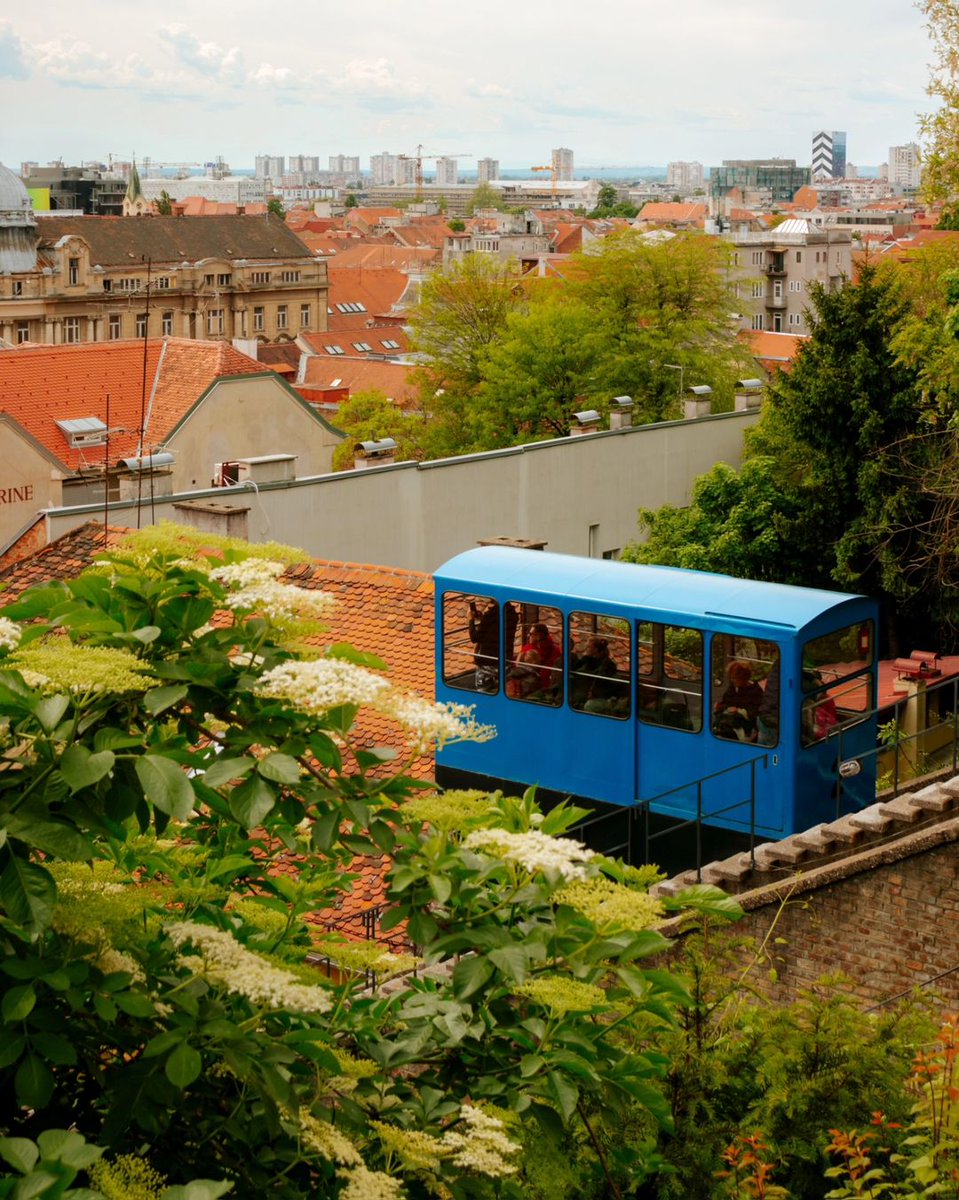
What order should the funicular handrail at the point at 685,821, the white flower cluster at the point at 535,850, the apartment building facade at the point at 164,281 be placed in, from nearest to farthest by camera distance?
the white flower cluster at the point at 535,850
the funicular handrail at the point at 685,821
the apartment building facade at the point at 164,281

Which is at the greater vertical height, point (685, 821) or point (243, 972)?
point (243, 972)

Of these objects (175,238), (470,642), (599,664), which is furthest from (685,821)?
(175,238)

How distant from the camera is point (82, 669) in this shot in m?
5.75

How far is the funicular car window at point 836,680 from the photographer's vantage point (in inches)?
630

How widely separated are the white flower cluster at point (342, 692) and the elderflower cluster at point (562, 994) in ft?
3.24

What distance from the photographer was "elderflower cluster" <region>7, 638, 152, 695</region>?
568cm

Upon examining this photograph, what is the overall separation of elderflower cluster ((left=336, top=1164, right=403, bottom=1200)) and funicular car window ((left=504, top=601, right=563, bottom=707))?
38.1 feet

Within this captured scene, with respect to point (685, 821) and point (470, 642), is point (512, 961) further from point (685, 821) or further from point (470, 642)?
point (470, 642)

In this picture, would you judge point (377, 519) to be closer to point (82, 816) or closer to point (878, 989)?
point (878, 989)

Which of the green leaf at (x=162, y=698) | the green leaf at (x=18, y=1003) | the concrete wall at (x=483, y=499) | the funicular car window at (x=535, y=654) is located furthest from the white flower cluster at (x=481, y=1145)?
the concrete wall at (x=483, y=499)

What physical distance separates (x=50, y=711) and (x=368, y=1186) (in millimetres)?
1983

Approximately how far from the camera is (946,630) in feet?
111

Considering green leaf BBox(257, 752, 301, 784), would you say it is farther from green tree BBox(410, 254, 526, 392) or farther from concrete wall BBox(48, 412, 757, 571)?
green tree BBox(410, 254, 526, 392)

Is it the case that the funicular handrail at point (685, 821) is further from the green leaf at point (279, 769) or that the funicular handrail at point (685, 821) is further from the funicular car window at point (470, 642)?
the green leaf at point (279, 769)
